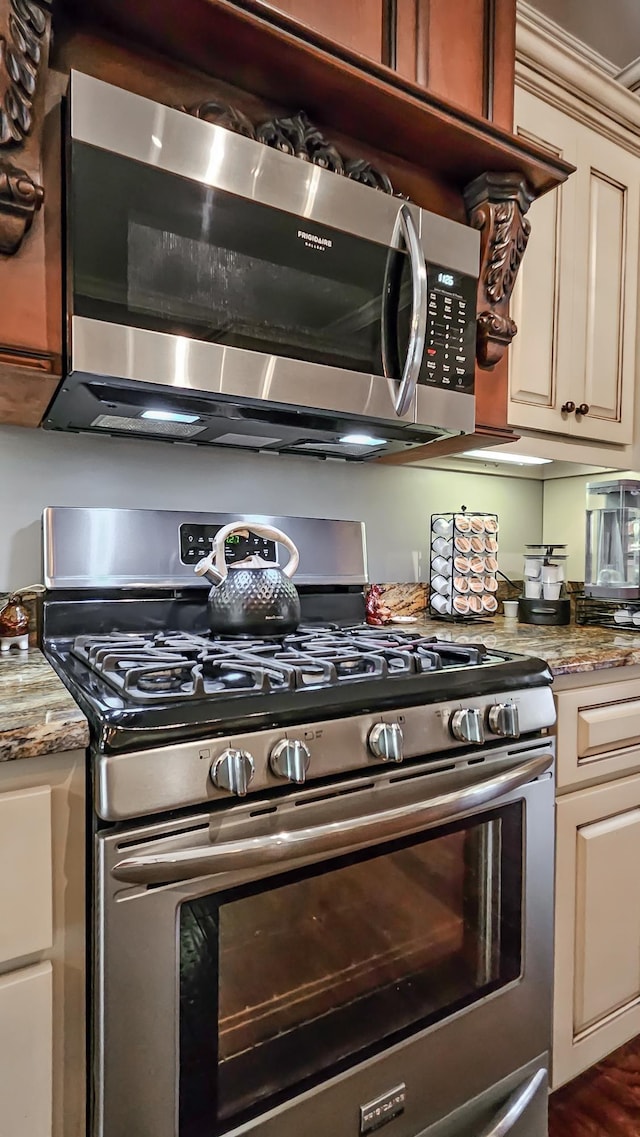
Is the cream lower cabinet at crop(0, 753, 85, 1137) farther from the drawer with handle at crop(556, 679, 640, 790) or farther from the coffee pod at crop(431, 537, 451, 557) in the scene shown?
the coffee pod at crop(431, 537, 451, 557)

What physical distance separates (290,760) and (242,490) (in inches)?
36.1

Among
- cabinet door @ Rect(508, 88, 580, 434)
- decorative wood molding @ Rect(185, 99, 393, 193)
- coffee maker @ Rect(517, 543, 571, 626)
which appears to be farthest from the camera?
coffee maker @ Rect(517, 543, 571, 626)

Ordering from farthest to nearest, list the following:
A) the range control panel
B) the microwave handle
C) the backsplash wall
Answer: the range control panel, the backsplash wall, the microwave handle

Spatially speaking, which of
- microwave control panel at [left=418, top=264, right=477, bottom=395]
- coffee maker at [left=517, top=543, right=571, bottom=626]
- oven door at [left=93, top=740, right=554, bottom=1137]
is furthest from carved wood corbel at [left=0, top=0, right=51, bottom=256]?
coffee maker at [left=517, top=543, right=571, bottom=626]

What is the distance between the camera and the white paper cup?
1820 millimetres

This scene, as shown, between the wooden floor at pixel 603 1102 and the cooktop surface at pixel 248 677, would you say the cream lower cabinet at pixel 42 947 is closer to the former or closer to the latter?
the cooktop surface at pixel 248 677

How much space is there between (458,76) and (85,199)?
87 centimetres

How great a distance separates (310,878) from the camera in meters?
0.88

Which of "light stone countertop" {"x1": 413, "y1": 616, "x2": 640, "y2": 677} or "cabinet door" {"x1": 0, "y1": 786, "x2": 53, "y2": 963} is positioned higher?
"light stone countertop" {"x1": 413, "y1": 616, "x2": 640, "y2": 677}

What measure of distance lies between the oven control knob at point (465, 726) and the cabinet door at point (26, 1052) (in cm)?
63

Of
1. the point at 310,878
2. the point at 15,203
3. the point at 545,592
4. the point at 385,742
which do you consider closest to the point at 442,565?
the point at 545,592

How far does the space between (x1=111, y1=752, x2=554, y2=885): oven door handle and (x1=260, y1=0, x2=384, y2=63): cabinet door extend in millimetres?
1292

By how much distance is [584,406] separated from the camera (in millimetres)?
1679

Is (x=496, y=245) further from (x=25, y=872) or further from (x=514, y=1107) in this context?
(x=514, y=1107)
